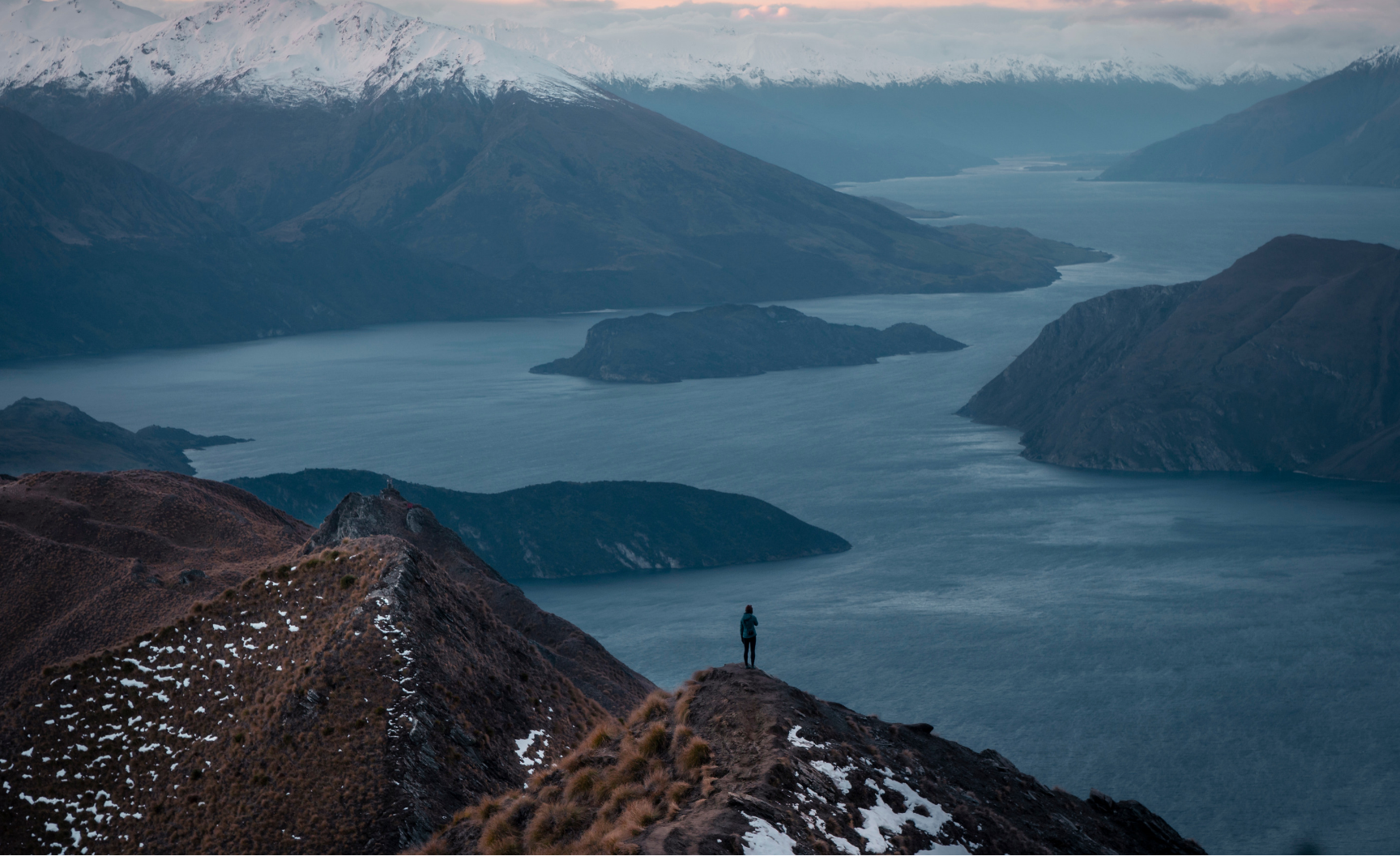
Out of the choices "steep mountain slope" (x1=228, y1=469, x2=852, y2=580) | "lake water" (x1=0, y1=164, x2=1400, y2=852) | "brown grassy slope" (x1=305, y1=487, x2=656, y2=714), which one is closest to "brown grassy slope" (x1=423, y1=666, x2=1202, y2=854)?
"brown grassy slope" (x1=305, y1=487, x2=656, y2=714)

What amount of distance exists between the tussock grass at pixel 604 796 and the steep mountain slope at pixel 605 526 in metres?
105

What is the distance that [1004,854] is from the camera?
25172 mm

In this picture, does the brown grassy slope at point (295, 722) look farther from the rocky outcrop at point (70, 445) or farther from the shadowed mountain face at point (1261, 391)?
the shadowed mountain face at point (1261, 391)

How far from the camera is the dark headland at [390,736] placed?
80.6 ft

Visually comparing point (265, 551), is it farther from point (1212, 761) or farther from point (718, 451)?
point (718, 451)

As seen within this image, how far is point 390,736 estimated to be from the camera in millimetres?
34125

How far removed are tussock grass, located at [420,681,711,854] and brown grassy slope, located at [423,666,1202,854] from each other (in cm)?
4

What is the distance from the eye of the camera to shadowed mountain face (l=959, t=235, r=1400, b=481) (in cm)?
17388

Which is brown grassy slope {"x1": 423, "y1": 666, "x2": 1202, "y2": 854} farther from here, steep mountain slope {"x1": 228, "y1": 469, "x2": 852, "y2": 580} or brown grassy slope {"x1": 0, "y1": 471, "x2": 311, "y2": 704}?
steep mountain slope {"x1": 228, "y1": 469, "x2": 852, "y2": 580}

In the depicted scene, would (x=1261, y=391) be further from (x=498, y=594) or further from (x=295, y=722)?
(x=295, y=722)

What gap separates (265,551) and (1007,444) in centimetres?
15623

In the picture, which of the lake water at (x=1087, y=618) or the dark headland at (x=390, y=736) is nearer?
the dark headland at (x=390, y=736)

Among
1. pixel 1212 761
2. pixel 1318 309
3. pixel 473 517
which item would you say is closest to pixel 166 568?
pixel 1212 761

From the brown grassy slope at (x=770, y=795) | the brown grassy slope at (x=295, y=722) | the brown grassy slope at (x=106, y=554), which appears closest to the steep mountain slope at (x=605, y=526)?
the brown grassy slope at (x=106, y=554)
